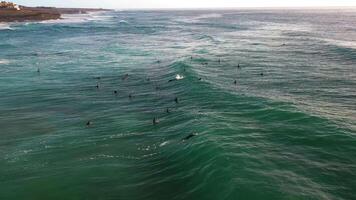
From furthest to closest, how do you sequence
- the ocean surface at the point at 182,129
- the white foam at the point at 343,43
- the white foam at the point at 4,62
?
1. the white foam at the point at 343,43
2. the white foam at the point at 4,62
3. the ocean surface at the point at 182,129

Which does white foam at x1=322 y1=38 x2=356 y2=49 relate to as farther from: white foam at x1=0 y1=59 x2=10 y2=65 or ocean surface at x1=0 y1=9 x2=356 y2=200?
white foam at x1=0 y1=59 x2=10 y2=65

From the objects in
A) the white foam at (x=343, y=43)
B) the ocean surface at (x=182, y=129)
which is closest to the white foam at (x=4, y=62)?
the ocean surface at (x=182, y=129)

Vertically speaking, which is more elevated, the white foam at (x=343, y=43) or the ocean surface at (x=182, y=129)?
the white foam at (x=343, y=43)

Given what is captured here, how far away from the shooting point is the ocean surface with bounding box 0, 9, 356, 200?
2428 cm

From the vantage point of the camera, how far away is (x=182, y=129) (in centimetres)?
3372

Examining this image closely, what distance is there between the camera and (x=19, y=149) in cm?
3034

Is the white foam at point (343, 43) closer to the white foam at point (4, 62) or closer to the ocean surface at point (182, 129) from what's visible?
the ocean surface at point (182, 129)

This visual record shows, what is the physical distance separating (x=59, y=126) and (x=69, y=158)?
7387 millimetres

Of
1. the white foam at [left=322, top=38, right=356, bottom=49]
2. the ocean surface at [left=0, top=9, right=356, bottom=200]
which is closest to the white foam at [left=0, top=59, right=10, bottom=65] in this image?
the ocean surface at [left=0, top=9, right=356, bottom=200]

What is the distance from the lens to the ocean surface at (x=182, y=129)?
24.3 meters

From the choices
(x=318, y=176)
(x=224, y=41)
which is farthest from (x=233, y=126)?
(x=224, y=41)

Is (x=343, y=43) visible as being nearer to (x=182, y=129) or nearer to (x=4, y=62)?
(x=182, y=129)

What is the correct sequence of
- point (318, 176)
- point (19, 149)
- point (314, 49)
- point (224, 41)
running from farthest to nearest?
point (224, 41) → point (314, 49) → point (19, 149) → point (318, 176)

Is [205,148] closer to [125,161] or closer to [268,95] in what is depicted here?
[125,161]
